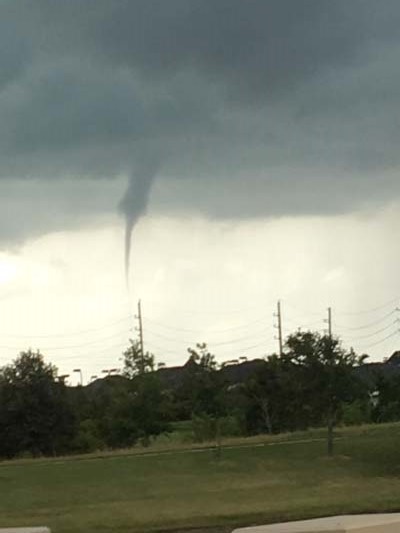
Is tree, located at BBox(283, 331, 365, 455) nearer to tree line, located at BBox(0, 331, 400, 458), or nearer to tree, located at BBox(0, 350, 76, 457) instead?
tree line, located at BBox(0, 331, 400, 458)

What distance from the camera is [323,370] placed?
122 feet

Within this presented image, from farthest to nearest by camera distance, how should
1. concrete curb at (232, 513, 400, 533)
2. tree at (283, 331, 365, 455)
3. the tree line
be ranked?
1. the tree line
2. tree at (283, 331, 365, 455)
3. concrete curb at (232, 513, 400, 533)

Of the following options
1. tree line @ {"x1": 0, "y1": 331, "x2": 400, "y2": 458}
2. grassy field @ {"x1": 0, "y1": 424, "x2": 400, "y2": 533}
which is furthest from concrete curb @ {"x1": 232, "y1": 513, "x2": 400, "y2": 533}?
tree line @ {"x1": 0, "y1": 331, "x2": 400, "y2": 458}

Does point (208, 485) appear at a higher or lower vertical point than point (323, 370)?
lower

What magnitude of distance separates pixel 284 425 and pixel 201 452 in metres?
18.8

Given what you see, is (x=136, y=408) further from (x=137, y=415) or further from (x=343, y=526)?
(x=343, y=526)

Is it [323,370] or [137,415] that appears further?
[137,415]

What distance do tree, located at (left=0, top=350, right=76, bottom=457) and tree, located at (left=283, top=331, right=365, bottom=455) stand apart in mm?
19487

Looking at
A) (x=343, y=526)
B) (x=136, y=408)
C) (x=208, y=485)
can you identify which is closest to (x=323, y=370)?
(x=208, y=485)

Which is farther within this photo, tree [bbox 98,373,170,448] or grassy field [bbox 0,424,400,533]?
tree [bbox 98,373,170,448]

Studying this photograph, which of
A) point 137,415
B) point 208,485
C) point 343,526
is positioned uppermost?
point 137,415

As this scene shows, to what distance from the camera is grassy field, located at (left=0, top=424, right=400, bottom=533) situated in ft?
59.6

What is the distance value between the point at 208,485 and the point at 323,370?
30.5 feet

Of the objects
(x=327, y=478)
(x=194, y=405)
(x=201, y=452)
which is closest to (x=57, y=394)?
(x=194, y=405)
